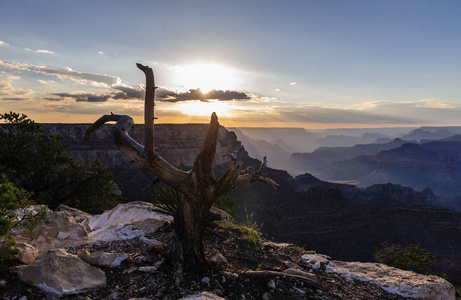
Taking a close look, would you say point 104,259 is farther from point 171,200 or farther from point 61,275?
point 171,200

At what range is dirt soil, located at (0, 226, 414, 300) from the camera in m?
4.32

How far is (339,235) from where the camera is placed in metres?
49.3

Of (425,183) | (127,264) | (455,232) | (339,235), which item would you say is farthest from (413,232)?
(425,183)

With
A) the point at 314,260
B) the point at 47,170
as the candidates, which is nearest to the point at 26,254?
the point at 314,260

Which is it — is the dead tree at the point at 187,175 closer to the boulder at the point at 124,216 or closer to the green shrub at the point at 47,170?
the boulder at the point at 124,216

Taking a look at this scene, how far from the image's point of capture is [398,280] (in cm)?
595

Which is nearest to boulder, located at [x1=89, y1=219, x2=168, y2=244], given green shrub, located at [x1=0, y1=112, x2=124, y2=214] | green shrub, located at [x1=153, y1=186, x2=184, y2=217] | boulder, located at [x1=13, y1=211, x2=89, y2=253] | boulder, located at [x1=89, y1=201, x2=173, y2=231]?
boulder, located at [x1=13, y1=211, x2=89, y2=253]

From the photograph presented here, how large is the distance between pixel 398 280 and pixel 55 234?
824 cm

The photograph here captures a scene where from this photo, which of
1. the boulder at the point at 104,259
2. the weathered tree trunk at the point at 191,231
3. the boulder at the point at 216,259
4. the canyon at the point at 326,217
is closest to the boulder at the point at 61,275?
the boulder at the point at 104,259

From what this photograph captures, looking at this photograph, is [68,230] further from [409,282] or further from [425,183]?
[425,183]

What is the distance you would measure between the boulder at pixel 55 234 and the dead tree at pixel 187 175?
321 cm

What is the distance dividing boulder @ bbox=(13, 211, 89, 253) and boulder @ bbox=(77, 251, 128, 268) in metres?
1.91

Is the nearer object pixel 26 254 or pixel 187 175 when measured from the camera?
pixel 26 254

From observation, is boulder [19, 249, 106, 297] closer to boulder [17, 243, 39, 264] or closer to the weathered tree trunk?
boulder [17, 243, 39, 264]
